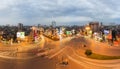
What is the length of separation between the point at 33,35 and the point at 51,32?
883 cm

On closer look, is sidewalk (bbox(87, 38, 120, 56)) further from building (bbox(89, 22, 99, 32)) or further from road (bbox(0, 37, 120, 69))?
building (bbox(89, 22, 99, 32))

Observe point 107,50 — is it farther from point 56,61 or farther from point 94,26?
point 94,26

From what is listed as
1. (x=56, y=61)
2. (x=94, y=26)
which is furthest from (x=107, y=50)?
(x=94, y=26)

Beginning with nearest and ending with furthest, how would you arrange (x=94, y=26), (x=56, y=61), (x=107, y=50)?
(x=56, y=61), (x=107, y=50), (x=94, y=26)

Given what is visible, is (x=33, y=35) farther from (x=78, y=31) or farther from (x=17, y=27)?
(x=78, y=31)

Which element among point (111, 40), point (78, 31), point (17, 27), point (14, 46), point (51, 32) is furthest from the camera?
point (78, 31)

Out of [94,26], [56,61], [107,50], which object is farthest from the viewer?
[94,26]

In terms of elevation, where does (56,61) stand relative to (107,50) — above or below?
below

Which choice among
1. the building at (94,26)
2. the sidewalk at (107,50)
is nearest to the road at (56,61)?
the sidewalk at (107,50)

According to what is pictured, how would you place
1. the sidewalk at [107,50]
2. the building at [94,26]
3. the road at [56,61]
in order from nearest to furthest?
the road at [56,61], the sidewalk at [107,50], the building at [94,26]

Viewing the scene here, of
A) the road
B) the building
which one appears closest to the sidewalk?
the road

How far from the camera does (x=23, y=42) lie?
37.5m

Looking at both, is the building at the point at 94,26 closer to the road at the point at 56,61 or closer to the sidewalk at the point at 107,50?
the road at the point at 56,61

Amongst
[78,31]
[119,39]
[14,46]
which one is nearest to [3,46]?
[14,46]
